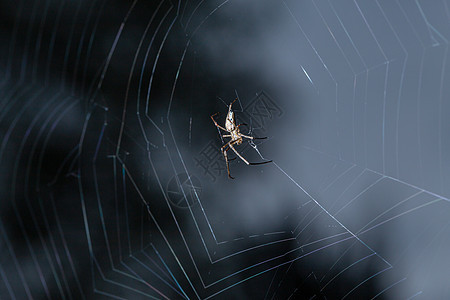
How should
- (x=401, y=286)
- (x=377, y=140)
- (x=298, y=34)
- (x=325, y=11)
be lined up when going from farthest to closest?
(x=401, y=286) < (x=298, y=34) < (x=325, y=11) < (x=377, y=140)

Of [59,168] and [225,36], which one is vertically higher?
[225,36]

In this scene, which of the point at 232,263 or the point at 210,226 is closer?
the point at 210,226

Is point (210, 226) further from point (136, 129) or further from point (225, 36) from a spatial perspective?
point (225, 36)

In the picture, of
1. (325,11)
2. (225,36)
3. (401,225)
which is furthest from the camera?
(225,36)

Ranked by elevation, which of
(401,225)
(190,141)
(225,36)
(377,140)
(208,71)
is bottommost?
(401,225)

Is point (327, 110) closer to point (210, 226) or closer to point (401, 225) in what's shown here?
point (401, 225)

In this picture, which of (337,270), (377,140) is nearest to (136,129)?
(377,140)
